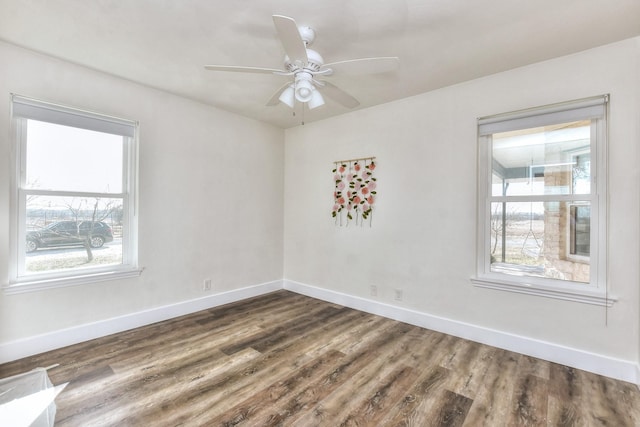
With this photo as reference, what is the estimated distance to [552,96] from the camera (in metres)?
2.46

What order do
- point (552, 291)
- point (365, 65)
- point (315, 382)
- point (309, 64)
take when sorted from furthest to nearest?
point (552, 291)
point (315, 382)
point (309, 64)
point (365, 65)

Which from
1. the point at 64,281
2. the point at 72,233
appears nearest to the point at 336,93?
the point at 72,233

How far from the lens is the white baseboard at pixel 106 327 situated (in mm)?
2377

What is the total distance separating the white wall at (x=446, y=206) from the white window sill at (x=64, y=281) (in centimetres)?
215

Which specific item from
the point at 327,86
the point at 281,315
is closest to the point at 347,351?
the point at 281,315

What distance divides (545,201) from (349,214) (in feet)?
6.52

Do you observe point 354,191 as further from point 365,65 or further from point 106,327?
point 106,327

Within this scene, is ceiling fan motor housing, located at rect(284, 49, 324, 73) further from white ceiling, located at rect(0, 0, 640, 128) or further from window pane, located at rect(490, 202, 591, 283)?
window pane, located at rect(490, 202, 591, 283)

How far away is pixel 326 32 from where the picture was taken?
2.09 m

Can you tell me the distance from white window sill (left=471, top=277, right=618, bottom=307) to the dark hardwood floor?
1.78 ft

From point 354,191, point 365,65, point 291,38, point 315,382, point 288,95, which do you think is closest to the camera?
point 291,38

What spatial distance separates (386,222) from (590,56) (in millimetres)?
2191

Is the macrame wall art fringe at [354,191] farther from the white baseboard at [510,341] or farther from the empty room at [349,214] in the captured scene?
the white baseboard at [510,341]

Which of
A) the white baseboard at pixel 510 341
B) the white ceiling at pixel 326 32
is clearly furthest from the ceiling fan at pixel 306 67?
the white baseboard at pixel 510 341
